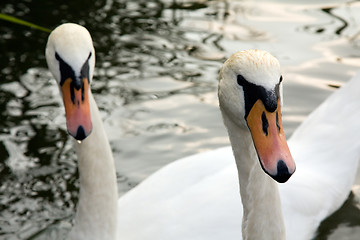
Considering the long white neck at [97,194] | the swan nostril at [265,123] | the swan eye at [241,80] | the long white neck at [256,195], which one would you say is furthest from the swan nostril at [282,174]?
the long white neck at [97,194]

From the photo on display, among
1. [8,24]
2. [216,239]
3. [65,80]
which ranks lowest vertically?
[8,24]

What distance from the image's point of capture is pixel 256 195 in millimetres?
3762

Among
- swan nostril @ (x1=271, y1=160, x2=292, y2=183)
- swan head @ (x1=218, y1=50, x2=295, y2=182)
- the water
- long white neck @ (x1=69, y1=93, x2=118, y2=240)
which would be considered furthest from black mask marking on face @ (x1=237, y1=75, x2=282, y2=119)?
the water

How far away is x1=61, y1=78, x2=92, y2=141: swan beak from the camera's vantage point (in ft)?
12.9

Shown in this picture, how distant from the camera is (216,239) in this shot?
4734 millimetres

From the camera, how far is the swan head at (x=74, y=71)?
157 inches

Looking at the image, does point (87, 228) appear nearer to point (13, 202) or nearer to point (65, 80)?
point (65, 80)

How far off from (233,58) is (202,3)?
5435 mm

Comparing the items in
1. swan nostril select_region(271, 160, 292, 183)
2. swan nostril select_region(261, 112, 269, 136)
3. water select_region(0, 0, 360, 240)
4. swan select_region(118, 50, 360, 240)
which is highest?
swan nostril select_region(261, 112, 269, 136)

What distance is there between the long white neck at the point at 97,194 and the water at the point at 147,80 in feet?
3.17

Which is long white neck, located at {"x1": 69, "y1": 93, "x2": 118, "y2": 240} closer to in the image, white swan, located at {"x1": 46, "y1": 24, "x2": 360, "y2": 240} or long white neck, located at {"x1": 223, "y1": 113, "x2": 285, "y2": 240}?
white swan, located at {"x1": 46, "y1": 24, "x2": 360, "y2": 240}

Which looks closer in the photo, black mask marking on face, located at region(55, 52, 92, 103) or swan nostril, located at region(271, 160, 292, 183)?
swan nostril, located at region(271, 160, 292, 183)

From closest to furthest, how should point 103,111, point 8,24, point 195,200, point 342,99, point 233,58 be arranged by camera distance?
point 233,58 → point 195,200 → point 342,99 → point 103,111 → point 8,24

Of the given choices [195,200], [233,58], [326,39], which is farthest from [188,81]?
[233,58]
